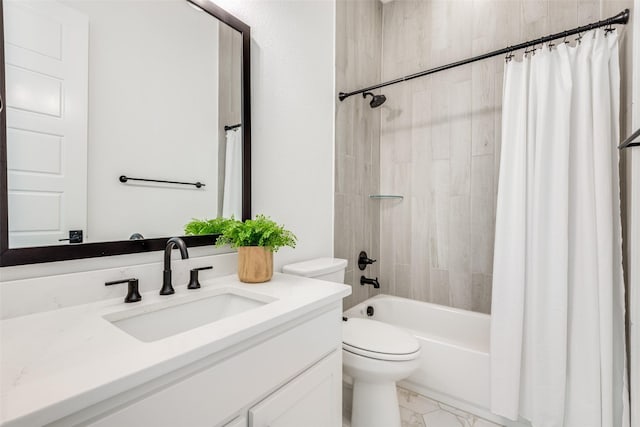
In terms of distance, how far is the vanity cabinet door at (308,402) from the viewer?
0.79 metres

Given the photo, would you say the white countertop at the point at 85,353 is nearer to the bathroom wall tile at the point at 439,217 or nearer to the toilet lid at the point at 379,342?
the toilet lid at the point at 379,342

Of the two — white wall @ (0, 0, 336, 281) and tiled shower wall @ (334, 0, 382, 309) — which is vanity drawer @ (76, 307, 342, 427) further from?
tiled shower wall @ (334, 0, 382, 309)

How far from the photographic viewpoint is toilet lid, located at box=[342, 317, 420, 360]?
4.35 feet

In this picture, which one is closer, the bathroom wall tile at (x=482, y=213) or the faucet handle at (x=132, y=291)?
the faucet handle at (x=132, y=291)

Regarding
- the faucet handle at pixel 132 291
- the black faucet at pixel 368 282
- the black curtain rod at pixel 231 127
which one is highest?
the black curtain rod at pixel 231 127

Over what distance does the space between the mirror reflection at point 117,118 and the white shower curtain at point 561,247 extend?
4.60 feet

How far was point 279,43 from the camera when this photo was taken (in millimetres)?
1538

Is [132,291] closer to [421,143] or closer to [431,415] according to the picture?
[431,415]

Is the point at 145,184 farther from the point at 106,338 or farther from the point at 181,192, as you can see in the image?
the point at 106,338

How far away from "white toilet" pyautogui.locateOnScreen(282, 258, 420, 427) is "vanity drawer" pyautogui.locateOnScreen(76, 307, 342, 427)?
0.42m

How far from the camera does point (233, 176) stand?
4.34ft

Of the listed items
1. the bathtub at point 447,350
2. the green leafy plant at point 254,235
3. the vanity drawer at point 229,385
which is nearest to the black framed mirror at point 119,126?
the green leafy plant at point 254,235

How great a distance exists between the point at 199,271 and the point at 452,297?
1.81 metres

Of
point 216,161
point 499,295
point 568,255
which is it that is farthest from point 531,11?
point 216,161
